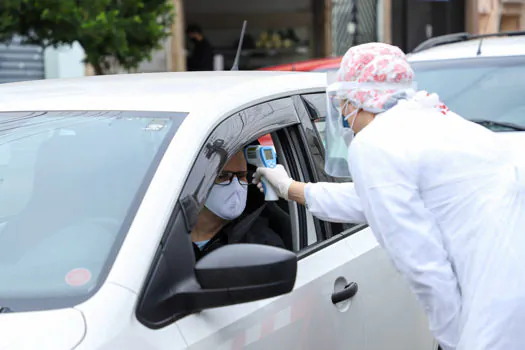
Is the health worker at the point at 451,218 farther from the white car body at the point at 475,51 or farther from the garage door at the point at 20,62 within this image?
the garage door at the point at 20,62

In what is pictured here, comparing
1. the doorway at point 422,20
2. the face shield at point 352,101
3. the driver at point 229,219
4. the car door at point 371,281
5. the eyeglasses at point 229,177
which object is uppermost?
the face shield at point 352,101

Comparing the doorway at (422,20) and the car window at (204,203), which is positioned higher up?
the car window at (204,203)

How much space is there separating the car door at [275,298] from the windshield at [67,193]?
144 millimetres

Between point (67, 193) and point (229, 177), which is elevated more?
point (67, 193)

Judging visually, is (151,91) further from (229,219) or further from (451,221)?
(451,221)

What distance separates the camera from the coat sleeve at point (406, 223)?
244 centimetres

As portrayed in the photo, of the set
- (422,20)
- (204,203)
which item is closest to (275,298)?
(204,203)

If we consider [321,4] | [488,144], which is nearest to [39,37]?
[488,144]

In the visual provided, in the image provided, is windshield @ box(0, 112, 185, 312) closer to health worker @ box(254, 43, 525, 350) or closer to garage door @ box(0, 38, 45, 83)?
health worker @ box(254, 43, 525, 350)

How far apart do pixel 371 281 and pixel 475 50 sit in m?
3.28

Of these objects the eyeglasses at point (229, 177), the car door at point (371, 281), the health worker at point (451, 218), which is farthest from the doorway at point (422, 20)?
the health worker at point (451, 218)

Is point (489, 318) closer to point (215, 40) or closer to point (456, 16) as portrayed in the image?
point (215, 40)

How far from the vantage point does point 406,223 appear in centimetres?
244

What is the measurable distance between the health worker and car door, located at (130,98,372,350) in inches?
15.0
